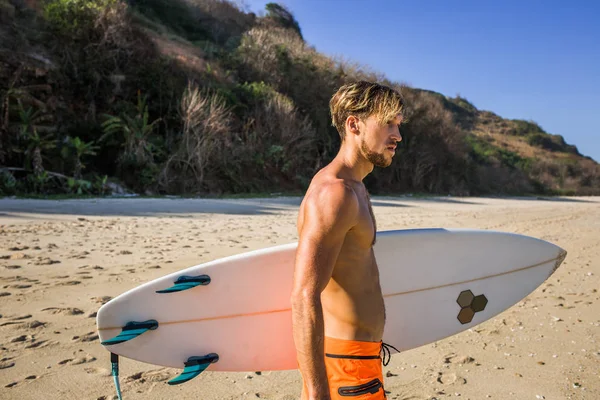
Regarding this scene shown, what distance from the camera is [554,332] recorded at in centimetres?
301

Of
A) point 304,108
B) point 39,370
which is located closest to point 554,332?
point 39,370

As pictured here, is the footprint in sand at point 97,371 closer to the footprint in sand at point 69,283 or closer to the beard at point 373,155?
the footprint in sand at point 69,283

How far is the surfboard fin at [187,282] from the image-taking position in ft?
6.25

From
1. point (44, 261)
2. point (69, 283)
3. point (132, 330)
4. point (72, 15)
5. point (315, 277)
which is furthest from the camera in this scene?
point (72, 15)

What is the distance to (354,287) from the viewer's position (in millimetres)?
1342

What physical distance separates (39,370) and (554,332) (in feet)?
10.4

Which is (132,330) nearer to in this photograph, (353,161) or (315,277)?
(315,277)

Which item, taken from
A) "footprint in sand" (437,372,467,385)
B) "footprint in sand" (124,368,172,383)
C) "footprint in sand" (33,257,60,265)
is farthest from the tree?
"footprint in sand" (437,372,467,385)

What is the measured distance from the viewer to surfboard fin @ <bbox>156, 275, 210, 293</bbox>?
6.25 feet

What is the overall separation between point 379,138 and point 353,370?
2.30 feet

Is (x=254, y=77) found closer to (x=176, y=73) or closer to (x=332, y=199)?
(x=176, y=73)

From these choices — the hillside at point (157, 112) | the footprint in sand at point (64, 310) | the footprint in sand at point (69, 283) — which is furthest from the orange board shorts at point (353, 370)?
the hillside at point (157, 112)

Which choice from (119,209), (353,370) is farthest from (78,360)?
(119,209)

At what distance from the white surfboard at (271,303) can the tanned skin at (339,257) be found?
758 millimetres
